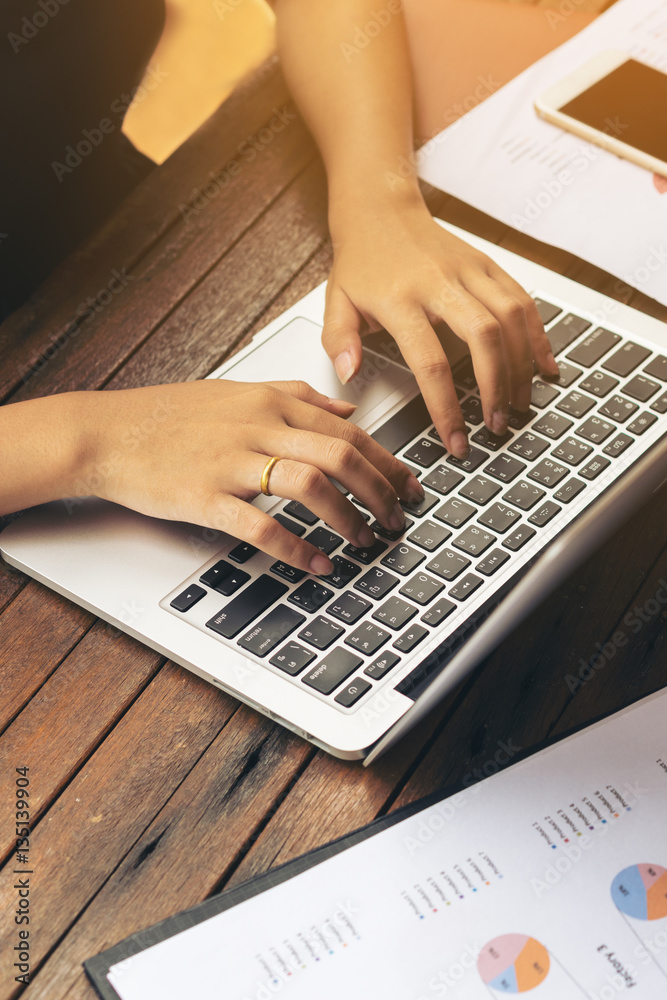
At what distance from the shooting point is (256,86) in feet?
3.51

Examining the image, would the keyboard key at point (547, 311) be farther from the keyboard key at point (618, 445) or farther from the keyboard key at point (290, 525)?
the keyboard key at point (290, 525)

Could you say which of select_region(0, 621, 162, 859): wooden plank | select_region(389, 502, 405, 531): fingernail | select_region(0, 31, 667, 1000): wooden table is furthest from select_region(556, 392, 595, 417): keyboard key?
select_region(0, 621, 162, 859): wooden plank

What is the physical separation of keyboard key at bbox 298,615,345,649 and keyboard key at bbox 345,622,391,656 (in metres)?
0.01

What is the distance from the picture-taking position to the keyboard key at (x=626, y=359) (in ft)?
2.57

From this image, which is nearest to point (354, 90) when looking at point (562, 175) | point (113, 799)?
point (562, 175)

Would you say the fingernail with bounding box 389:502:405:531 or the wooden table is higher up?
the fingernail with bounding box 389:502:405:531

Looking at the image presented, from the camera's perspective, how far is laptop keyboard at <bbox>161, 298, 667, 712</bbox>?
613 mm

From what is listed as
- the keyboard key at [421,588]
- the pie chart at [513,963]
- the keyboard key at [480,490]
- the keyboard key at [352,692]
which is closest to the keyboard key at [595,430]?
the keyboard key at [480,490]

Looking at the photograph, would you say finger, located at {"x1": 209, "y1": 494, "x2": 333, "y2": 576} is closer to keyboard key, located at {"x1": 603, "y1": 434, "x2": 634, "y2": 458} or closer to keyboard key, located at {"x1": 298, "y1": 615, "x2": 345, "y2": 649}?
keyboard key, located at {"x1": 298, "y1": 615, "x2": 345, "y2": 649}

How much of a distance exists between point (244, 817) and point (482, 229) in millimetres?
671

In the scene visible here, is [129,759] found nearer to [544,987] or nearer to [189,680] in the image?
[189,680]

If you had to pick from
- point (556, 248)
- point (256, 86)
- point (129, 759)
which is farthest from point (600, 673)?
point (256, 86)

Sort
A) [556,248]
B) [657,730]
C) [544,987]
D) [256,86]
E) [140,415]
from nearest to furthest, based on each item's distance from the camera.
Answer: [544,987], [657,730], [140,415], [556,248], [256,86]

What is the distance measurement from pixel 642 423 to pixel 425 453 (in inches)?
7.6
